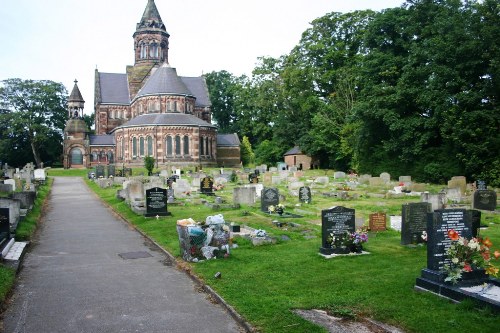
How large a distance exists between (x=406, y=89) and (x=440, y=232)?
31.1 metres

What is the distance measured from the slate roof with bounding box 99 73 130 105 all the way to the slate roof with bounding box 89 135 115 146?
6.02 meters

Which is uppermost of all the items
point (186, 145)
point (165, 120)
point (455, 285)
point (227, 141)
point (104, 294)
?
point (165, 120)

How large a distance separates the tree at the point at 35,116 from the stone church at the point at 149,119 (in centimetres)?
1004

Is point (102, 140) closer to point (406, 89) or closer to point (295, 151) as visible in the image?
point (295, 151)

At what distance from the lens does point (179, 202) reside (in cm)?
2303

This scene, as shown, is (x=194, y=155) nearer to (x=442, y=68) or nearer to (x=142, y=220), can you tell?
(x=442, y=68)

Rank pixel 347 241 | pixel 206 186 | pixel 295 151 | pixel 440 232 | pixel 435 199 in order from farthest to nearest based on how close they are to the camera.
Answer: pixel 295 151 → pixel 206 186 → pixel 435 199 → pixel 347 241 → pixel 440 232

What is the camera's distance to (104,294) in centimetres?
871

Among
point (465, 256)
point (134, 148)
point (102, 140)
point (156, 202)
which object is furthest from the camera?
point (102, 140)

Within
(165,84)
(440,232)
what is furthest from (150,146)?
(440,232)

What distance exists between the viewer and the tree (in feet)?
241

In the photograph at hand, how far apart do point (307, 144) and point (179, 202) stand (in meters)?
38.1

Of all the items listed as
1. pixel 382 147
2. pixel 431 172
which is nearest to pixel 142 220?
pixel 431 172

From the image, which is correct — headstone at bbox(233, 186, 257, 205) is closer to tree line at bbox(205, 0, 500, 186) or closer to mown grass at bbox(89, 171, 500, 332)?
mown grass at bbox(89, 171, 500, 332)
